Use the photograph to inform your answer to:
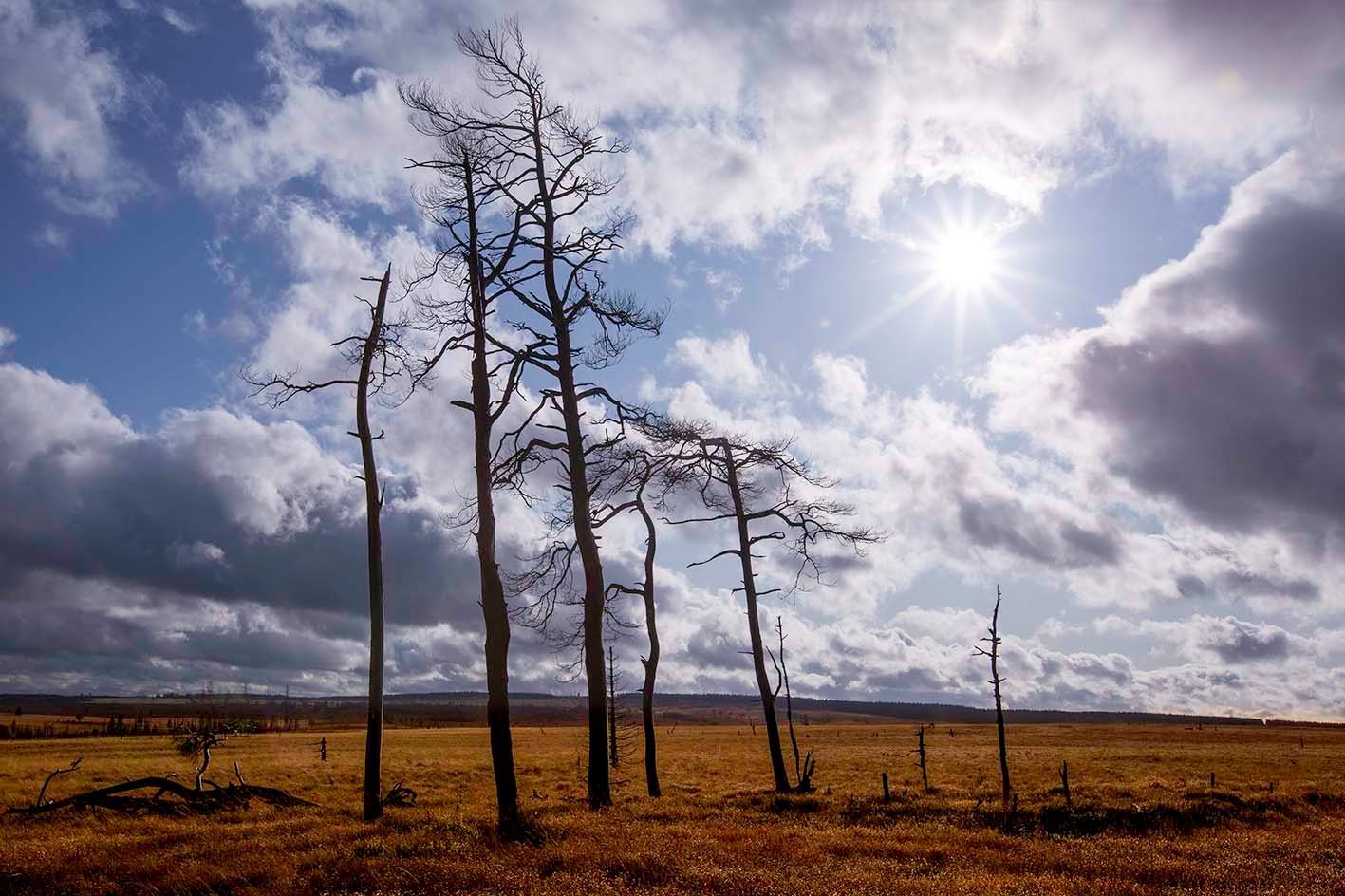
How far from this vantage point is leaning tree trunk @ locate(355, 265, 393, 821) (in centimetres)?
1831

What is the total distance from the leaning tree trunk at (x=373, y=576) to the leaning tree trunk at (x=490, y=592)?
123 inches

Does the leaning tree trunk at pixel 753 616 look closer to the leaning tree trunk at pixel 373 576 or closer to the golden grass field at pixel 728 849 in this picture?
the golden grass field at pixel 728 849

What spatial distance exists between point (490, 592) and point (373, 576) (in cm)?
449

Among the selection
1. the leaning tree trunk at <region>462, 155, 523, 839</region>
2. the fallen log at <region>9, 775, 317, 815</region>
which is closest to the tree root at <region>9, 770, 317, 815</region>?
the fallen log at <region>9, 775, 317, 815</region>

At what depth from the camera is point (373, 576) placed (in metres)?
19.6

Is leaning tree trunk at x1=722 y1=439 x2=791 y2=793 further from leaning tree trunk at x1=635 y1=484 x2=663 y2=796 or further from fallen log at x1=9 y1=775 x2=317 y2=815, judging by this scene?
fallen log at x1=9 y1=775 x2=317 y2=815

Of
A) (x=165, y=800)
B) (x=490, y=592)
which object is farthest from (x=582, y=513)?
(x=165, y=800)

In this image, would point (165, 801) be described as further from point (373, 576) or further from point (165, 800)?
point (373, 576)

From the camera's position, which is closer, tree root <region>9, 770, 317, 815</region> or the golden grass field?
the golden grass field

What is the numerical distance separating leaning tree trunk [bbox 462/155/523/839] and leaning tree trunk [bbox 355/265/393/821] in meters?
3.13

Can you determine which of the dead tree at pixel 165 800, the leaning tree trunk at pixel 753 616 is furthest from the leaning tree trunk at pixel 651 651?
the dead tree at pixel 165 800

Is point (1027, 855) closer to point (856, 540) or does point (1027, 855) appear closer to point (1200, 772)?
point (856, 540)

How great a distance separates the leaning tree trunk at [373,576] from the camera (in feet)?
60.1

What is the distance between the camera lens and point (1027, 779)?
1773 inches
